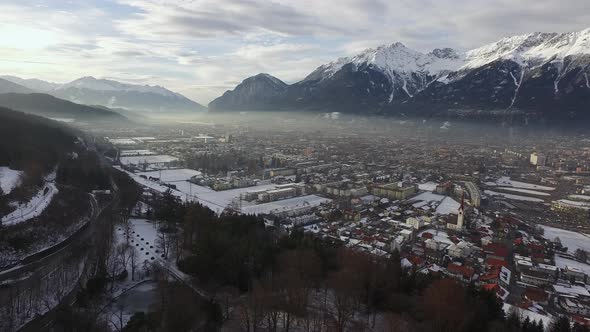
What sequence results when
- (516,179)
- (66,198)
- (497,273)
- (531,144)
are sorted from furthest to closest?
(531,144), (516,179), (66,198), (497,273)

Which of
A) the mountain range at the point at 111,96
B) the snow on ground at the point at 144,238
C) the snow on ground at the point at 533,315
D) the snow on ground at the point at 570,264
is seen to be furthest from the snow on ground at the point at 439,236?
the mountain range at the point at 111,96

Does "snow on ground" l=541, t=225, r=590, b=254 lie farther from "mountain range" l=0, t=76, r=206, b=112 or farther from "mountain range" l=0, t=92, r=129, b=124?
"mountain range" l=0, t=76, r=206, b=112

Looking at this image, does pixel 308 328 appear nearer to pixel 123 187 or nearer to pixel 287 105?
pixel 123 187

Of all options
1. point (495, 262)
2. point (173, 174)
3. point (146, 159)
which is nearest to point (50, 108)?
point (146, 159)

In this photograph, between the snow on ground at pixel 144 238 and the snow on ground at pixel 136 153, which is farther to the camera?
the snow on ground at pixel 136 153

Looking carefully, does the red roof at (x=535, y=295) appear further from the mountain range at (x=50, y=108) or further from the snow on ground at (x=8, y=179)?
the mountain range at (x=50, y=108)

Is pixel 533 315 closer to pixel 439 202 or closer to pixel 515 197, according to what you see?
pixel 439 202

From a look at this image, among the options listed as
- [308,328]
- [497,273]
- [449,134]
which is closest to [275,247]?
[308,328]
